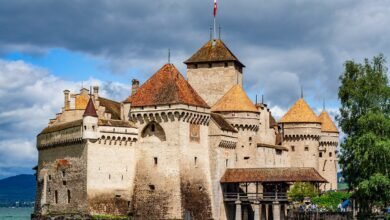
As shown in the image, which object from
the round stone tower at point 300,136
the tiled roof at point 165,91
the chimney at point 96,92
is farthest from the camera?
the round stone tower at point 300,136

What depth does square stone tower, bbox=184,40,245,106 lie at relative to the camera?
8356cm

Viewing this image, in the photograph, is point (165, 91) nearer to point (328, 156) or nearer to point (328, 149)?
point (328, 149)

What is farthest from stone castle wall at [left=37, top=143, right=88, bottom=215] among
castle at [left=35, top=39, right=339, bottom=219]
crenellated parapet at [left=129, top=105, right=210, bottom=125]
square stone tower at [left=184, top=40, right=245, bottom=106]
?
square stone tower at [left=184, top=40, right=245, bottom=106]

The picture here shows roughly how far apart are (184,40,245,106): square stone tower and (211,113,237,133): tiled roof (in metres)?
7.07

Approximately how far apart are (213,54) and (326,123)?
20612mm

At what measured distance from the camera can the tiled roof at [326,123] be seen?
317ft

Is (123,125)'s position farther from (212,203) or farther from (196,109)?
(212,203)

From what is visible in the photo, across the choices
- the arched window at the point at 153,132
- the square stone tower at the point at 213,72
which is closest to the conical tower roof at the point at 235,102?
the square stone tower at the point at 213,72

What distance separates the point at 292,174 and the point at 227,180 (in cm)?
628

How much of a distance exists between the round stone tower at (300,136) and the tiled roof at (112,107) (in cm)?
2355

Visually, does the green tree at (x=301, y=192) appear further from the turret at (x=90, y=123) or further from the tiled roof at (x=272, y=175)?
the turret at (x=90, y=123)

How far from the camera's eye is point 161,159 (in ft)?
226

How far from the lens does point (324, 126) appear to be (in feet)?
317

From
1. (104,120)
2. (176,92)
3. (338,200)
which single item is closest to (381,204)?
(338,200)
